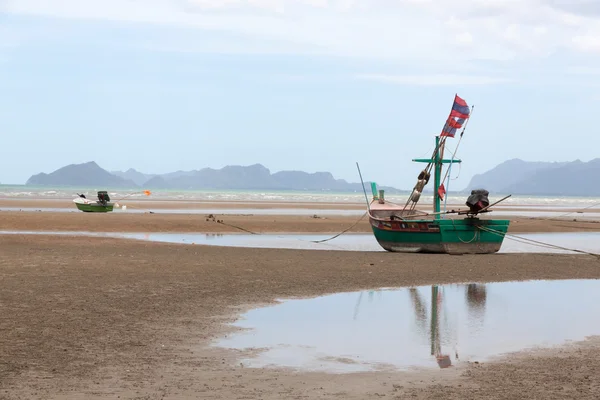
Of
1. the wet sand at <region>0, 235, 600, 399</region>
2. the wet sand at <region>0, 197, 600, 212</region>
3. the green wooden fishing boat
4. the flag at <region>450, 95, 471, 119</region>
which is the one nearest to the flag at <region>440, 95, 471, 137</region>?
the flag at <region>450, 95, 471, 119</region>

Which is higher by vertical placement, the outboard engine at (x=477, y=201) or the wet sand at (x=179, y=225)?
the outboard engine at (x=477, y=201)

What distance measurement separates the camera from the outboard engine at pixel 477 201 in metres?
31.6

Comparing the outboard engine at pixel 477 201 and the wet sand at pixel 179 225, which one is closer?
the outboard engine at pixel 477 201

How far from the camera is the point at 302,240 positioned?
38812mm

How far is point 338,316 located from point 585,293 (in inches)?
314

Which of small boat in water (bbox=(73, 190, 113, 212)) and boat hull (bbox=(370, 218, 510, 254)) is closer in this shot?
boat hull (bbox=(370, 218, 510, 254))

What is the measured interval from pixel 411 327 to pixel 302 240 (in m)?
23.0

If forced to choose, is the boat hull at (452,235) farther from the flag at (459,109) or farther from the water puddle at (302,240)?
the flag at (459,109)

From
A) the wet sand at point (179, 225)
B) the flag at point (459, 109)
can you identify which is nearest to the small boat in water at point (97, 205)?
the wet sand at point (179, 225)

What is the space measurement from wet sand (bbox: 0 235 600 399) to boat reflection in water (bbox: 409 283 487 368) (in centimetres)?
91

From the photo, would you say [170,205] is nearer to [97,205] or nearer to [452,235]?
[97,205]

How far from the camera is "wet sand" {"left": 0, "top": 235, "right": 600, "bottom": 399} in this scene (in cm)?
1062

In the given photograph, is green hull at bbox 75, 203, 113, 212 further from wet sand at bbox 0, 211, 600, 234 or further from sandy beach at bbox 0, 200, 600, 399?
sandy beach at bbox 0, 200, 600, 399

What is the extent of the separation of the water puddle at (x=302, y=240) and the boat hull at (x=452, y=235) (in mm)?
2363
